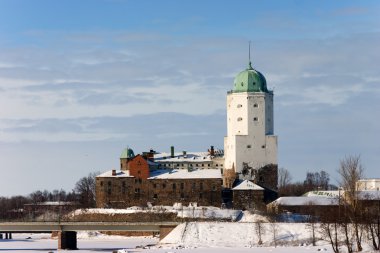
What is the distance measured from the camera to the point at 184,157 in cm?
14125

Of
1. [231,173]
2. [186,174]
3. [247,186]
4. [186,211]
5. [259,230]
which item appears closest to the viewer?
[259,230]

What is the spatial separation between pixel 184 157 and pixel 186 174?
1275 centimetres

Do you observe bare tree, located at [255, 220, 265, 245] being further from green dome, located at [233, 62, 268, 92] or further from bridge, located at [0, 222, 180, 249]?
green dome, located at [233, 62, 268, 92]

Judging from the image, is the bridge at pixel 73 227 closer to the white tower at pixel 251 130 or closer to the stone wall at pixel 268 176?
the stone wall at pixel 268 176

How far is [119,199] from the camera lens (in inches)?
5059

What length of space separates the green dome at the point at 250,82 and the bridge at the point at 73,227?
114 feet

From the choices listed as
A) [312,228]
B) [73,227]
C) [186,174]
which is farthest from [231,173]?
[312,228]

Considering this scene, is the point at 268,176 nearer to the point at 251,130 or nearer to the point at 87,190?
the point at 251,130

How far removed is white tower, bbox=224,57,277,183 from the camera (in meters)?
129

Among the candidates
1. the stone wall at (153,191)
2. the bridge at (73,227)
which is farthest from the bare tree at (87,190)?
the bridge at (73,227)

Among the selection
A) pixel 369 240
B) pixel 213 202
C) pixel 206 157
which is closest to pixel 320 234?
pixel 369 240

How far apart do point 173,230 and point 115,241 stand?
1336 cm

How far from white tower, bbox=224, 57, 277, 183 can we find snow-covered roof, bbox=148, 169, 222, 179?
127 inches

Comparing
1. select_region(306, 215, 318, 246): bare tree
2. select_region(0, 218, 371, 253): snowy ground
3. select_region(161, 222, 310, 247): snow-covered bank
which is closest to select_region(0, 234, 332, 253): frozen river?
select_region(0, 218, 371, 253): snowy ground
